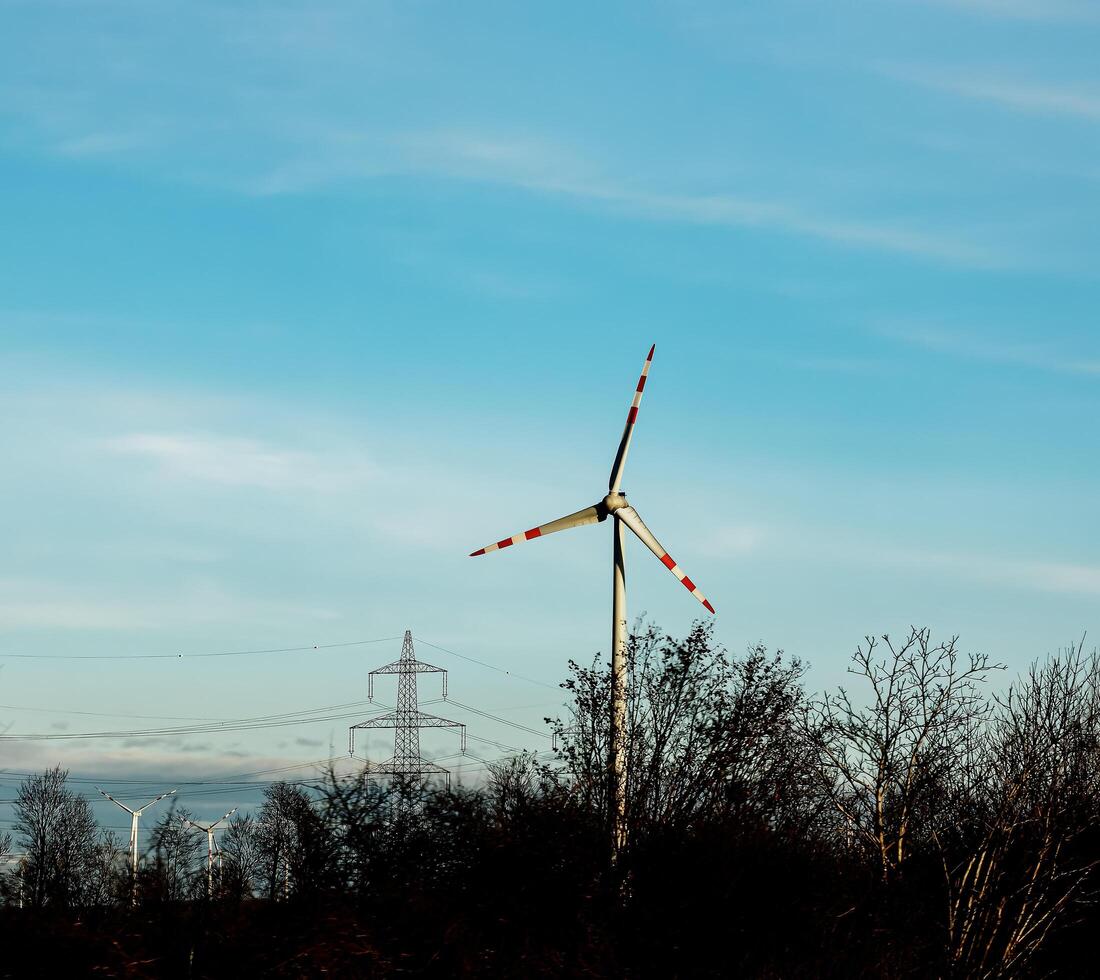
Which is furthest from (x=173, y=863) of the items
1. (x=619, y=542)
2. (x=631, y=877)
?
(x=619, y=542)

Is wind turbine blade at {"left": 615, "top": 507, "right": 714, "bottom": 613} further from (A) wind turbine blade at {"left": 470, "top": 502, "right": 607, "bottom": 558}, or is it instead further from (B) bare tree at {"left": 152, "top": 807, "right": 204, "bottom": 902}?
(B) bare tree at {"left": 152, "top": 807, "right": 204, "bottom": 902}

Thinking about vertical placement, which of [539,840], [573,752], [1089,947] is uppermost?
[573,752]

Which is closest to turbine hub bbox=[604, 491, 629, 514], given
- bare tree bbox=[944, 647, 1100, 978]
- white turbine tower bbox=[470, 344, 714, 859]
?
white turbine tower bbox=[470, 344, 714, 859]

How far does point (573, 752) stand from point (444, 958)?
1043cm

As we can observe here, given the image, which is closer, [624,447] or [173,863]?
[173,863]

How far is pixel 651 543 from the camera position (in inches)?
1470

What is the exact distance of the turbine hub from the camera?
3669 cm

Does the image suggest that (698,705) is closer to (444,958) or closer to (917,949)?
(917,949)

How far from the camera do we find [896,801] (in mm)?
33406

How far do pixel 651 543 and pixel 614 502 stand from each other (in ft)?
5.35

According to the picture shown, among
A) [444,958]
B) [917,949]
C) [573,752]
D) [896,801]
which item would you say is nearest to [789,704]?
[896,801]

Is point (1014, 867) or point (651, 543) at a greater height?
point (651, 543)

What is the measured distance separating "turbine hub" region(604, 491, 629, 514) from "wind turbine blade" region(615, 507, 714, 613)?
10cm

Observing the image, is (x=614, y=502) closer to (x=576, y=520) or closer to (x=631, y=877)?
(x=576, y=520)
